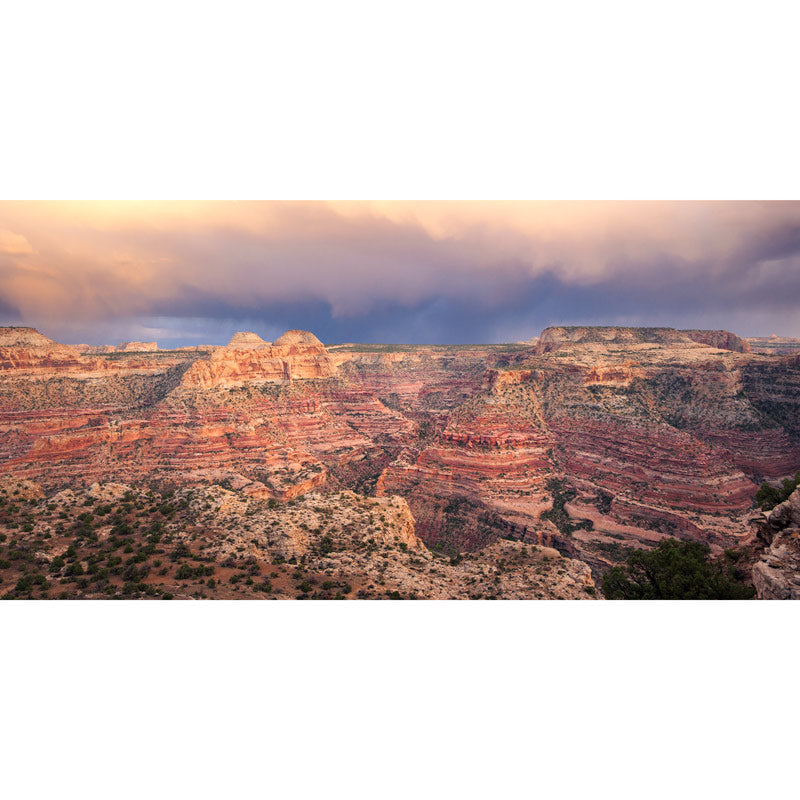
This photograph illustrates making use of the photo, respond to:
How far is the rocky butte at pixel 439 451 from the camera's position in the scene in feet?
28.3

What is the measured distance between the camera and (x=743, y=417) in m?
19.4

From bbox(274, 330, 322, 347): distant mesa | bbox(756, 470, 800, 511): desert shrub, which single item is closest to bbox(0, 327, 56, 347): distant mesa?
bbox(274, 330, 322, 347): distant mesa

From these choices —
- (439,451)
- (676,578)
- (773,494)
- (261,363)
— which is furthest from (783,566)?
(261,363)

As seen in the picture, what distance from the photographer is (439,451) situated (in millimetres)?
21250

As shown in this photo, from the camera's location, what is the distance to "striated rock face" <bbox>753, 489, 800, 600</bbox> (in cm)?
425

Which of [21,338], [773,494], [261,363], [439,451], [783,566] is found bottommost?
[783,566]

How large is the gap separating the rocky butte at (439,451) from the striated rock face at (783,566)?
135 inches

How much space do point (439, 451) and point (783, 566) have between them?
56.3 feet

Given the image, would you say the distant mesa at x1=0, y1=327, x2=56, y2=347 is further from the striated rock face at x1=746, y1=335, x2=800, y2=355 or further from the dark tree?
the striated rock face at x1=746, y1=335, x2=800, y2=355

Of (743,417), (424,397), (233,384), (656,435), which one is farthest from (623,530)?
(233,384)

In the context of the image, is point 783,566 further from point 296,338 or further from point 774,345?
point 296,338

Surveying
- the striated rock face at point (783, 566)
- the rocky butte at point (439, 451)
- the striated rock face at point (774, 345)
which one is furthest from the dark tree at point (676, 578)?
the striated rock face at point (774, 345)

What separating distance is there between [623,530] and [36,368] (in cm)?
3588

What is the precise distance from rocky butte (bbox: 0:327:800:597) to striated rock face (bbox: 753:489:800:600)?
3.42 m
